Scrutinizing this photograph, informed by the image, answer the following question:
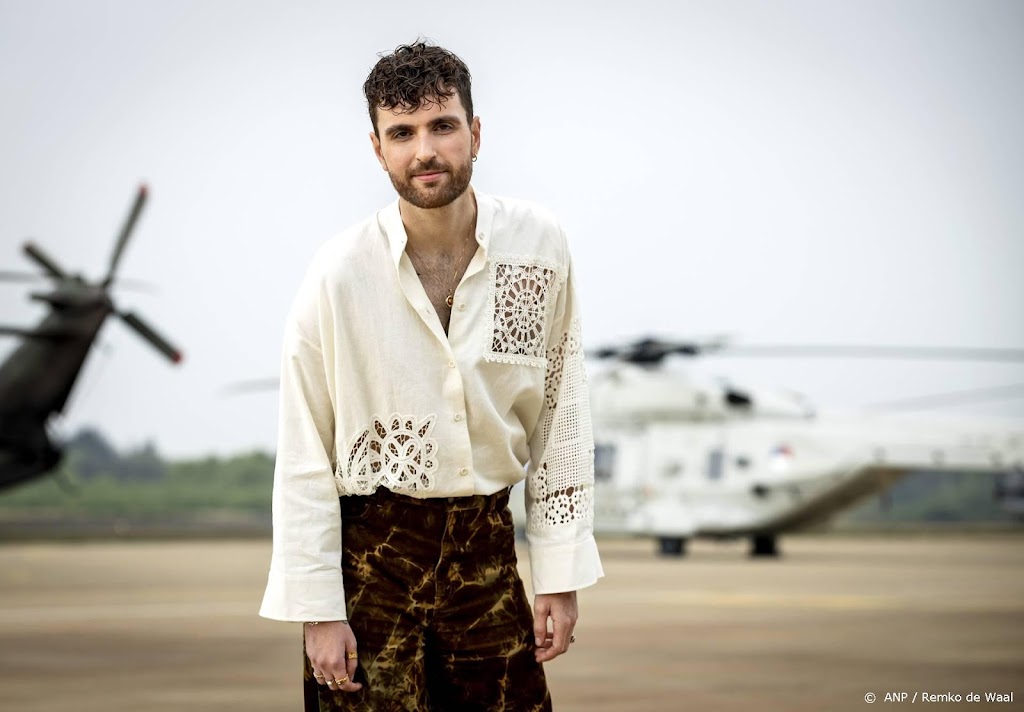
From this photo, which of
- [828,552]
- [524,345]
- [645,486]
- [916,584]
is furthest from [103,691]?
[828,552]

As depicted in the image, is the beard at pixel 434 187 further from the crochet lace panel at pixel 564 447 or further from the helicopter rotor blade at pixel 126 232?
the helicopter rotor blade at pixel 126 232

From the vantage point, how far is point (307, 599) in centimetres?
264

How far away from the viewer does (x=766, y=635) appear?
9.50 m

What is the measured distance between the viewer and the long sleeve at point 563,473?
284 centimetres

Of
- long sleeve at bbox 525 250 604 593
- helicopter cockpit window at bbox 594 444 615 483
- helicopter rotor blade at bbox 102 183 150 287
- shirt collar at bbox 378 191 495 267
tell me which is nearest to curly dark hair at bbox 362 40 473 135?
shirt collar at bbox 378 191 495 267

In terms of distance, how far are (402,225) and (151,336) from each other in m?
19.3

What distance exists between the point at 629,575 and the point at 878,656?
9.09m

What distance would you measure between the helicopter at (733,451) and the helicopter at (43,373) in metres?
7.86

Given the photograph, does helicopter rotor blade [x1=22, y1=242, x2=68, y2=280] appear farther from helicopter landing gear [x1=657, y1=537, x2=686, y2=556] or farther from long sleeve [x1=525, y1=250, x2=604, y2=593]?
long sleeve [x1=525, y1=250, x2=604, y2=593]

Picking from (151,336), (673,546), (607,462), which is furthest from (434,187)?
(607,462)

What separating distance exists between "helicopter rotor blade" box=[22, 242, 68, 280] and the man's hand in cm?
1924

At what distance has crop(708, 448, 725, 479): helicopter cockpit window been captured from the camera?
23.3 meters

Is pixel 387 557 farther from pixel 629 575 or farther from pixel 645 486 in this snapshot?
pixel 645 486

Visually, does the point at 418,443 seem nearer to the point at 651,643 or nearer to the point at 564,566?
the point at 564,566
